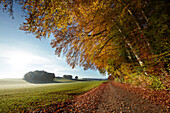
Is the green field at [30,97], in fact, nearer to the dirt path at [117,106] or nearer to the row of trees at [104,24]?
the dirt path at [117,106]

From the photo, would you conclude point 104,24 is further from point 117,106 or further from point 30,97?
point 30,97

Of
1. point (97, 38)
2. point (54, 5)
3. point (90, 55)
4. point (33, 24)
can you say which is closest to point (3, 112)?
point (33, 24)

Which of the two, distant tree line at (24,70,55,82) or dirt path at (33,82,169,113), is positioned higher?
dirt path at (33,82,169,113)

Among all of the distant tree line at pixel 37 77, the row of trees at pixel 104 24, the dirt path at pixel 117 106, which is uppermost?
the row of trees at pixel 104 24

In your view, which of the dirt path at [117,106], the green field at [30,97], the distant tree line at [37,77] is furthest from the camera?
the distant tree line at [37,77]

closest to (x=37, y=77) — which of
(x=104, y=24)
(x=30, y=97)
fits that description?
(x=30, y=97)

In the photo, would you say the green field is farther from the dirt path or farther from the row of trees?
the row of trees

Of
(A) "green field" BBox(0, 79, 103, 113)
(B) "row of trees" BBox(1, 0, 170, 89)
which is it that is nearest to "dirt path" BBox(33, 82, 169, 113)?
(A) "green field" BBox(0, 79, 103, 113)

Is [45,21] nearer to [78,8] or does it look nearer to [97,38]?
[78,8]

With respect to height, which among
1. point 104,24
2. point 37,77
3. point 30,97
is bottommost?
point 37,77

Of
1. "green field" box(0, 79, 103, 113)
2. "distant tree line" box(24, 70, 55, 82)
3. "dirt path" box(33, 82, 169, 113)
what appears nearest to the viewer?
"dirt path" box(33, 82, 169, 113)

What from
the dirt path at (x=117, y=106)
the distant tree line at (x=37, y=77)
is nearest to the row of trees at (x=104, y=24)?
the dirt path at (x=117, y=106)

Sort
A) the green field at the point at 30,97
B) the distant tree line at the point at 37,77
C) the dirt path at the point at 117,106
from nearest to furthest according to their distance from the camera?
the dirt path at the point at 117,106 < the green field at the point at 30,97 < the distant tree line at the point at 37,77

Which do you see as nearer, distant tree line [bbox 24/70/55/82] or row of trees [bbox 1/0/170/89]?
row of trees [bbox 1/0/170/89]
